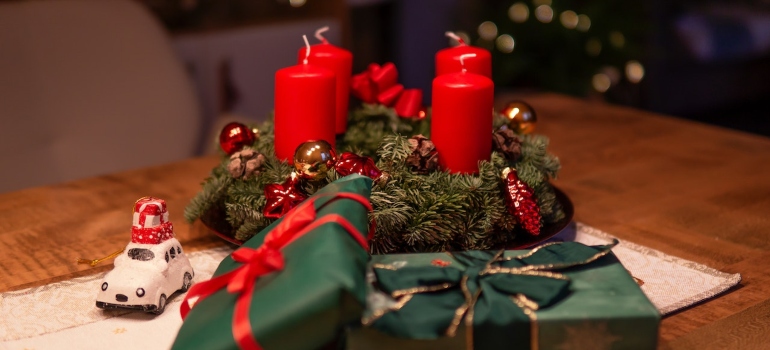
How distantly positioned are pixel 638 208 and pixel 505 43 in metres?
2.01

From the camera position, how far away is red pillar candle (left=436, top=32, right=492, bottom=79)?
3.48ft

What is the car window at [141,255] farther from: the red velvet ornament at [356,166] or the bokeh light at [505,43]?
the bokeh light at [505,43]

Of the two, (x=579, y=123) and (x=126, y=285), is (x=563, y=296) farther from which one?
(x=579, y=123)

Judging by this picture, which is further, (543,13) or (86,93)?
(543,13)

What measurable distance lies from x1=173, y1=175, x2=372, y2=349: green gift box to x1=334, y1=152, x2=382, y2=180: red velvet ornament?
155 mm

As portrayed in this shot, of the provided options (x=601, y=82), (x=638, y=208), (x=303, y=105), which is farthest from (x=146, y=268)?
(x=601, y=82)

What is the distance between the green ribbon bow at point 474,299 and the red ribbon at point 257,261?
65mm

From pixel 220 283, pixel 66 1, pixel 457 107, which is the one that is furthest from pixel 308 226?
pixel 66 1

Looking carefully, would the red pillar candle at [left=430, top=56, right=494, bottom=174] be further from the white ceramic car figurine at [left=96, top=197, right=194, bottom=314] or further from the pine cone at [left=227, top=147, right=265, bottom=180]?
the white ceramic car figurine at [left=96, top=197, right=194, bottom=314]

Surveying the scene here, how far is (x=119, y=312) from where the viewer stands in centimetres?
81

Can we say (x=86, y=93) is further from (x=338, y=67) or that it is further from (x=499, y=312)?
(x=499, y=312)

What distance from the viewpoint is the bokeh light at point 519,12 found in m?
3.02

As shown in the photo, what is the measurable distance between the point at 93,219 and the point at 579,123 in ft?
3.11

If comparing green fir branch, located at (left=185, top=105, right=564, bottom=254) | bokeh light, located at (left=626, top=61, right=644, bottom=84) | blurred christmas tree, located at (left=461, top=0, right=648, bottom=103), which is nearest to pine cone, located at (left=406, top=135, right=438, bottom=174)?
green fir branch, located at (left=185, top=105, right=564, bottom=254)
